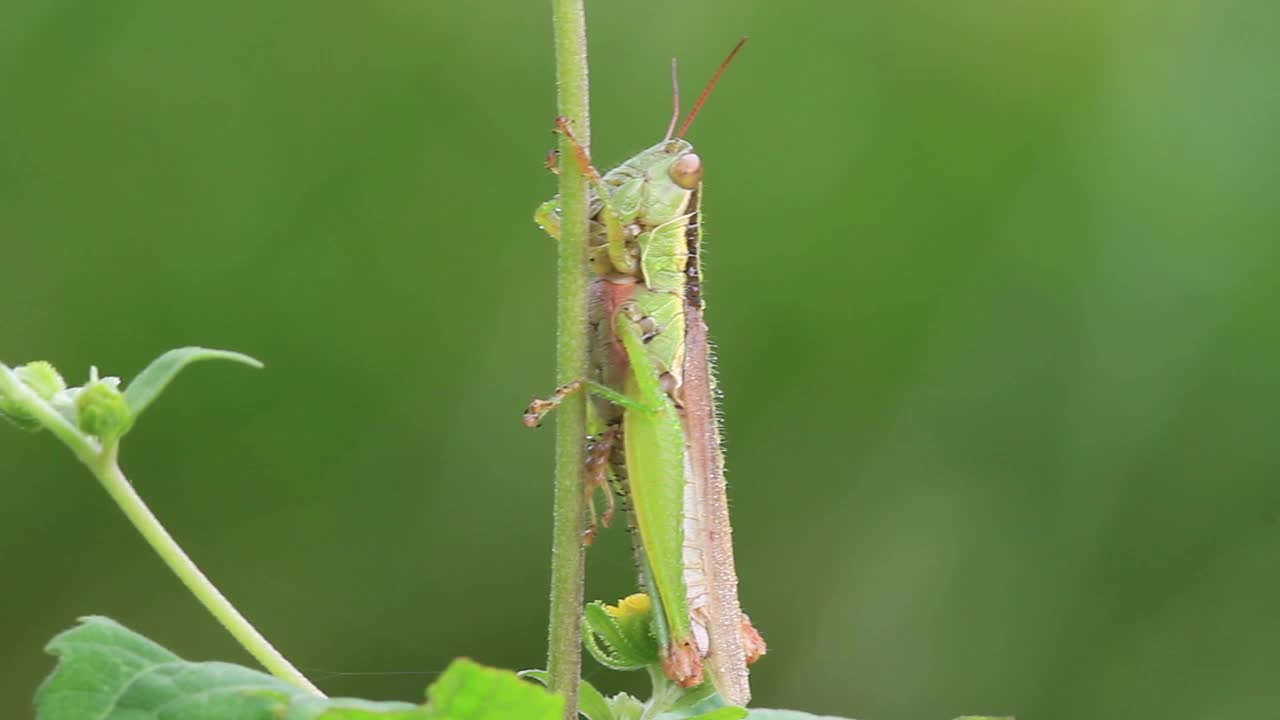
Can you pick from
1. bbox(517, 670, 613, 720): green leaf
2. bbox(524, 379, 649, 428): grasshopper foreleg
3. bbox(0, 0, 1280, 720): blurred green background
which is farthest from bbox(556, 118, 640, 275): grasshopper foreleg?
bbox(0, 0, 1280, 720): blurred green background

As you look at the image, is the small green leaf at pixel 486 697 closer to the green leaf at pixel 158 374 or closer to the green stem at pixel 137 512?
the green stem at pixel 137 512

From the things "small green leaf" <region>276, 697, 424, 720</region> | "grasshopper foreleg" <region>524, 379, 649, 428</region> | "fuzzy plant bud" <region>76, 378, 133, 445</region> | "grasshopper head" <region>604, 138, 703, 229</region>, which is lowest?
"small green leaf" <region>276, 697, 424, 720</region>

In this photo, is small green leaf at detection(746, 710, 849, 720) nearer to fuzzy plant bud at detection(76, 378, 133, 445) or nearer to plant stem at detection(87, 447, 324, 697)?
plant stem at detection(87, 447, 324, 697)

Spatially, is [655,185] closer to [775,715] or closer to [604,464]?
[604,464]

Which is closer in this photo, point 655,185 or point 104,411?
point 104,411

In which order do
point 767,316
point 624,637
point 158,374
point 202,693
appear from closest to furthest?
point 202,693 → point 158,374 → point 624,637 → point 767,316

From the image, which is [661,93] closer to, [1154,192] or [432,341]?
[432,341]

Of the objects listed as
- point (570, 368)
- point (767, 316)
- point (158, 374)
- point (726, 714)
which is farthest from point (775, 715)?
point (767, 316)
